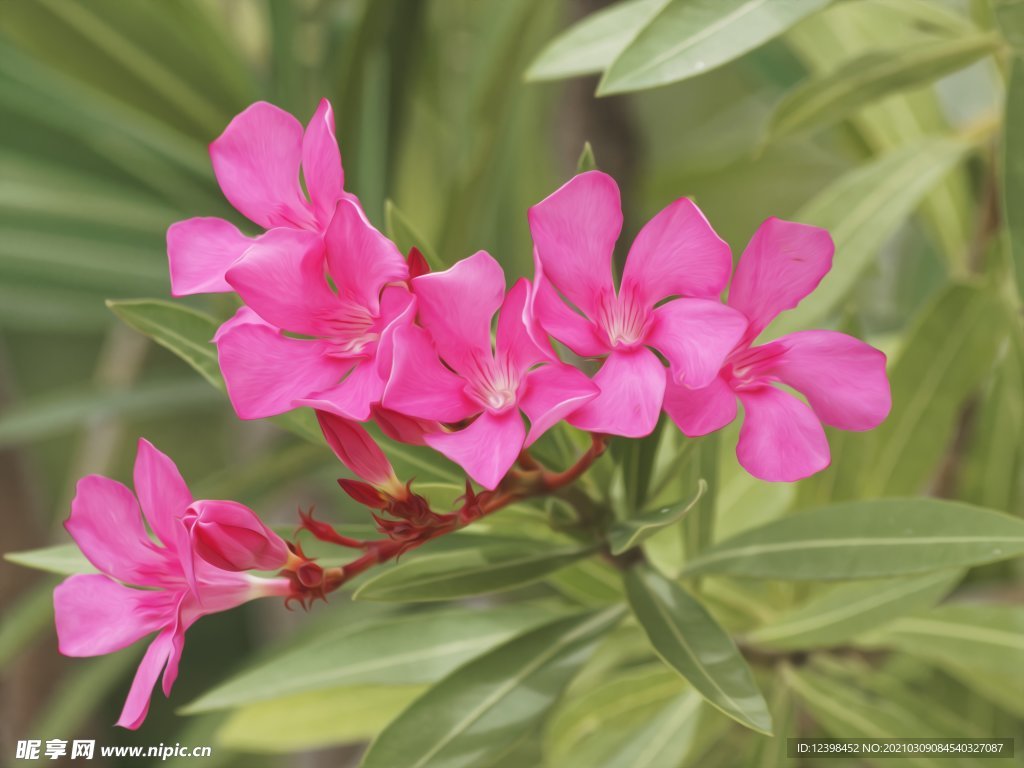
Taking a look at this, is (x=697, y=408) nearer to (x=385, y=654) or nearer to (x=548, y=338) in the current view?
(x=548, y=338)

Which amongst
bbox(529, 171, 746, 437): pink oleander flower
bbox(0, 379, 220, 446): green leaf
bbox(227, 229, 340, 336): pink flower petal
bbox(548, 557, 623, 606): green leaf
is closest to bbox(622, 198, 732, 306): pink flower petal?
bbox(529, 171, 746, 437): pink oleander flower

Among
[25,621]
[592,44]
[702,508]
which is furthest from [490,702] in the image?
[25,621]

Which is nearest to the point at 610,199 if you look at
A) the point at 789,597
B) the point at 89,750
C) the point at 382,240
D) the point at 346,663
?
the point at 382,240

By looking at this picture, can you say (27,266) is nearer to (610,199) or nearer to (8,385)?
(8,385)

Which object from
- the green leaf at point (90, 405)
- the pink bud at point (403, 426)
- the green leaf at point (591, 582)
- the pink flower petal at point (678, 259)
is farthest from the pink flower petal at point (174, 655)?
the green leaf at point (90, 405)

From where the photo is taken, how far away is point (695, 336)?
347 mm

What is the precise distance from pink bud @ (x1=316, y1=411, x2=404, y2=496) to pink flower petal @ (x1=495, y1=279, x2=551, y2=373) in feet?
0.20

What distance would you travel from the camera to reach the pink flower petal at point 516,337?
0.35 metres

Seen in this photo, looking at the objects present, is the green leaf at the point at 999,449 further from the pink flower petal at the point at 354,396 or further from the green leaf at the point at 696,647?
the pink flower petal at the point at 354,396

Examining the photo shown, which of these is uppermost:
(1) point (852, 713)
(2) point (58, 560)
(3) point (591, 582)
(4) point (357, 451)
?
(4) point (357, 451)

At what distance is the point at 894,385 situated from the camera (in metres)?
0.71

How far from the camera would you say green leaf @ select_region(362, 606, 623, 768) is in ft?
1.60

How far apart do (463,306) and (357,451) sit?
0.24 ft

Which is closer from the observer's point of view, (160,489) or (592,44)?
(160,489)
